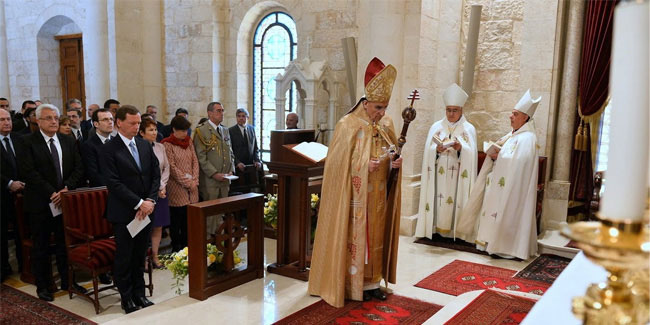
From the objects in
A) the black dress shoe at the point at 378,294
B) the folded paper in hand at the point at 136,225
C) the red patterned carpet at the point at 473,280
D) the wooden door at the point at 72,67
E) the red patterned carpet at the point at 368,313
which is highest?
the wooden door at the point at 72,67

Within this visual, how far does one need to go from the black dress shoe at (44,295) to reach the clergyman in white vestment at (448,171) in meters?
3.65

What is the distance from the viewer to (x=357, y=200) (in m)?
3.69

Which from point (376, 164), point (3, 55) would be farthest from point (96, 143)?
point (3, 55)

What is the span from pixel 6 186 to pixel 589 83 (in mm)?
6070

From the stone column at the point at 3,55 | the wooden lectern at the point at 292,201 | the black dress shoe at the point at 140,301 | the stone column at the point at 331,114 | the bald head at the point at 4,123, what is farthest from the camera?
the stone column at the point at 3,55

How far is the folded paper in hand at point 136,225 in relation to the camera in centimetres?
383

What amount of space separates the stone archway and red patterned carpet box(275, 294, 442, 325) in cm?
1013

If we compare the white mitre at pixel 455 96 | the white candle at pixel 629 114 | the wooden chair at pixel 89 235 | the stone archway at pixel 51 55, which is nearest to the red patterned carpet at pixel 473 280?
the white mitre at pixel 455 96

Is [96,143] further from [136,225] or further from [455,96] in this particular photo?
[455,96]

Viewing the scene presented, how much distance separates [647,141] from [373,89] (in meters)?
2.98

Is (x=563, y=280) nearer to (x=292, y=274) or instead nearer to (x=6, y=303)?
(x=292, y=274)

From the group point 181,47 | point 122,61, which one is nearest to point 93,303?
point 122,61

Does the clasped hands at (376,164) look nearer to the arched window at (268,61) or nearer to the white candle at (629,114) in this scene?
the white candle at (629,114)

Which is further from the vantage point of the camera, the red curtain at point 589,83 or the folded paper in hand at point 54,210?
the red curtain at point 589,83
